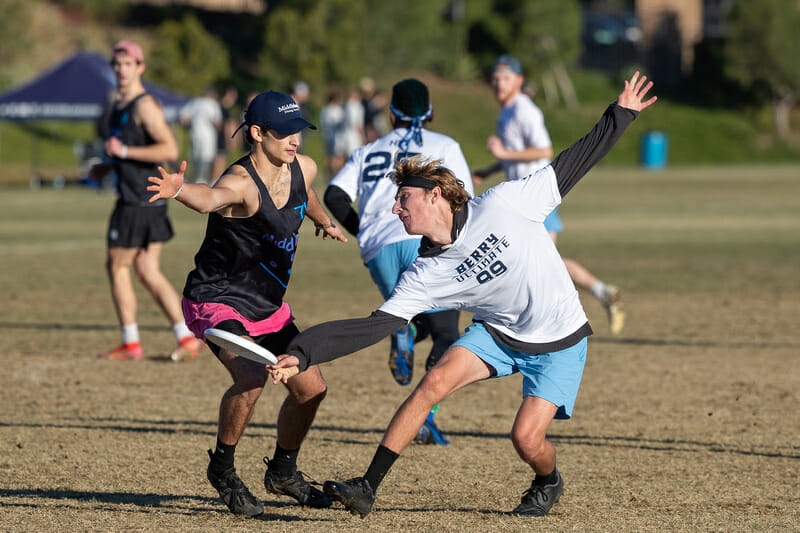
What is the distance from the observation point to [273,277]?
17.8 ft

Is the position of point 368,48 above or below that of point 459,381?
below

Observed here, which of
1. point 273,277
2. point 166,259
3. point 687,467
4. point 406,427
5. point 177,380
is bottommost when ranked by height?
point 166,259

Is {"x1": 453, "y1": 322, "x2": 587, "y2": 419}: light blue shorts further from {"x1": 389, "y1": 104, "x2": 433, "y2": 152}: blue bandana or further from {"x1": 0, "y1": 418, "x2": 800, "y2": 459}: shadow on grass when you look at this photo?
{"x1": 389, "y1": 104, "x2": 433, "y2": 152}: blue bandana

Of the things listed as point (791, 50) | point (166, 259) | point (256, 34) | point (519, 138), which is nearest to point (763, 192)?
point (166, 259)

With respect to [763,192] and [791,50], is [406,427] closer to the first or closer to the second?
[763,192]

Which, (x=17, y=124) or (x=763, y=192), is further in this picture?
(x=17, y=124)

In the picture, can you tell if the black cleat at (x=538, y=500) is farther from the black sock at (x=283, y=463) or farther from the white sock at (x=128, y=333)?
the white sock at (x=128, y=333)

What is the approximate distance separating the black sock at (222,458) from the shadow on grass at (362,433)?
153 centimetres

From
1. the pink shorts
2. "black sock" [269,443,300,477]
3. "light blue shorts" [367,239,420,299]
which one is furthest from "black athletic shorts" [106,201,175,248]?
"black sock" [269,443,300,477]

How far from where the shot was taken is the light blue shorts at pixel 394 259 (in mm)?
6855

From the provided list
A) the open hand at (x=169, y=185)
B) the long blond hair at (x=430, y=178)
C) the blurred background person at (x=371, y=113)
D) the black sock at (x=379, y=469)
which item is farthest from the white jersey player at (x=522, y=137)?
the blurred background person at (x=371, y=113)

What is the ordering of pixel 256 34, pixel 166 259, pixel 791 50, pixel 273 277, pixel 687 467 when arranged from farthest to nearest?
pixel 791 50 < pixel 256 34 < pixel 166 259 < pixel 687 467 < pixel 273 277

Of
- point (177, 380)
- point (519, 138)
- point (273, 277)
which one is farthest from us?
point (519, 138)

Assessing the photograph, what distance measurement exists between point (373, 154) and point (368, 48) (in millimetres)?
49476
